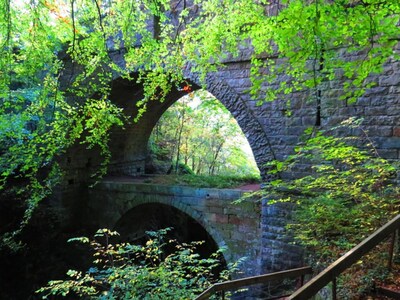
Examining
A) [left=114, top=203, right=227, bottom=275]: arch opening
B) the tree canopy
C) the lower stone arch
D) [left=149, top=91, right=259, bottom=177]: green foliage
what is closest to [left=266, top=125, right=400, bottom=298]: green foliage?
the tree canopy

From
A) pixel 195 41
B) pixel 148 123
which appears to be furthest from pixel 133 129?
pixel 195 41

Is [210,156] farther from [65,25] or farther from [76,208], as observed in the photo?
[65,25]

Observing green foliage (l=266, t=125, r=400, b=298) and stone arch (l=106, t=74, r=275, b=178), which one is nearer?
green foliage (l=266, t=125, r=400, b=298)

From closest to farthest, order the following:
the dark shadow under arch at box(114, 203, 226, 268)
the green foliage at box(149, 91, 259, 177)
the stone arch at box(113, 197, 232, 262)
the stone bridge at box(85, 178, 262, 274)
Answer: the stone bridge at box(85, 178, 262, 274), the stone arch at box(113, 197, 232, 262), the dark shadow under arch at box(114, 203, 226, 268), the green foliage at box(149, 91, 259, 177)

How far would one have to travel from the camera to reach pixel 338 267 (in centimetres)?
184

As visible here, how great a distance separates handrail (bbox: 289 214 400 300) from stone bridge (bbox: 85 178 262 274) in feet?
10.5

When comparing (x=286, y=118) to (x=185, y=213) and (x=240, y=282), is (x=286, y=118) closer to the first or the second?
(x=240, y=282)

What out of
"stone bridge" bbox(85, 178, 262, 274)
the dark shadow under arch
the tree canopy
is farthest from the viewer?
the dark shadow under arch

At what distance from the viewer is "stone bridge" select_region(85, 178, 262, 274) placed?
235 inches

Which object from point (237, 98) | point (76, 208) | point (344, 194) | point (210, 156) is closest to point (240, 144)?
point (210, 156)

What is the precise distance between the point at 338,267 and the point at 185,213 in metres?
5.68

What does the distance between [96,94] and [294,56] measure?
5738mm

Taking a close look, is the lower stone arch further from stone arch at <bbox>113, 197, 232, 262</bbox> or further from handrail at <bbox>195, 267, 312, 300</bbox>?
handrail at <bbox>195, 267, 312, 300</bbox>

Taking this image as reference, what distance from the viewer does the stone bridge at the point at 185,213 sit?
19.6 feet
